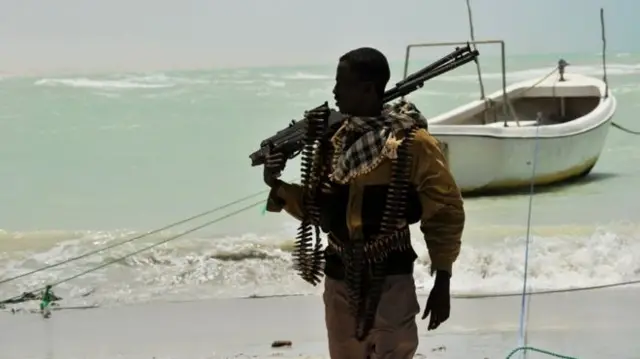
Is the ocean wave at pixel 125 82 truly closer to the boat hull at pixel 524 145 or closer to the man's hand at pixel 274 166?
the boat hull at pixel 524 145

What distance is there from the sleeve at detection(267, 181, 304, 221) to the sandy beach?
1.75 m

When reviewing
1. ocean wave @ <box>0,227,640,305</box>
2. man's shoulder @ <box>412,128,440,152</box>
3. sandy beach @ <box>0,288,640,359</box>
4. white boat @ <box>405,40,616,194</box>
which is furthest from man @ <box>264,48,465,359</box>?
white boat @ <box>405,40,616,194</box>

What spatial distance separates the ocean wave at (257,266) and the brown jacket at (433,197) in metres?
3.39

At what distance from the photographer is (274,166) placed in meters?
2.39


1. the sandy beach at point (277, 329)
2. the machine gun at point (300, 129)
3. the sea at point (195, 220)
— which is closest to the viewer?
the machine gun at point (300, 129)

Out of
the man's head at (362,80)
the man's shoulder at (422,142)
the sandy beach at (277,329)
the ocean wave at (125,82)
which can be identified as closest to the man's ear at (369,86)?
the man's head at (362,80)

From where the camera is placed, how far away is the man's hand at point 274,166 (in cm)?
239

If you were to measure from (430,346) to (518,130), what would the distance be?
5745 millimetres

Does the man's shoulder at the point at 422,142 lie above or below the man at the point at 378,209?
above

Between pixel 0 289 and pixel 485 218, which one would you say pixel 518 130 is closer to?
pixel 485 218

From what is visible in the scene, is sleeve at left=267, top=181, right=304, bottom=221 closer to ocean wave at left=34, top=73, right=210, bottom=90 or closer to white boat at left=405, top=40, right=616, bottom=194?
white boat at left=405, top=40, right=616, bottom=194

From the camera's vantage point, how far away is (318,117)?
93.1 inches

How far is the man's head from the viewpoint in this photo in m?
2.23

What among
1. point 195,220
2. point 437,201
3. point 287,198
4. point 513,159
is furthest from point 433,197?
point 195,220
